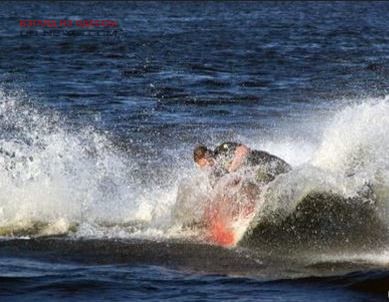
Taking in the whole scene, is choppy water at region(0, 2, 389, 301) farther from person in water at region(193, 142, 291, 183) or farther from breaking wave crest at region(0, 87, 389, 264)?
person in water at region(193, 142, 291, 183)

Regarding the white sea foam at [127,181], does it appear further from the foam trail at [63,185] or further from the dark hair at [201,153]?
the dark hair at [201,153]

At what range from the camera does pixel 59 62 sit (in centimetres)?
3719

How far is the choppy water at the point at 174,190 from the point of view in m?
10.7

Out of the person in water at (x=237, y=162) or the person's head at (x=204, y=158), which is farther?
the person's head at (x=204, y=158)

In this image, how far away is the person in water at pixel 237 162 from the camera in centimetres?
1311

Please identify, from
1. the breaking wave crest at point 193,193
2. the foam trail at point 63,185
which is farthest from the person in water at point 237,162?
the foam trail at point 63,185

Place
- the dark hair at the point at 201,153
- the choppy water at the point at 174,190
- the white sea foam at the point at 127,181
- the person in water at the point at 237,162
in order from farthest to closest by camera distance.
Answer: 1. the dark hair at the point at 201,153
2. the person in water at the point at 237,162
3. the white sea foam at the point at 127,181
4. the choppy water at the point at 174,190

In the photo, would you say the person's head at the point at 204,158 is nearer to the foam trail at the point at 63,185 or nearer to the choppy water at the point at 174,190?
the choppy water at the point at 174,190

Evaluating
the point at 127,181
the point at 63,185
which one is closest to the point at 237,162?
the point at 63,185

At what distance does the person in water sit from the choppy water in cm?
29

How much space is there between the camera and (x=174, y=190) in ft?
49.9

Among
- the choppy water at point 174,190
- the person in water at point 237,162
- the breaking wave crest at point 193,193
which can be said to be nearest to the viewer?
the choppy water at point 174,190

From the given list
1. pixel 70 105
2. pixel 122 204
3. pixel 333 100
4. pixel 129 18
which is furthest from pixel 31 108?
pixel 129 18

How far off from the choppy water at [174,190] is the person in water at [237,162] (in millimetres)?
290
